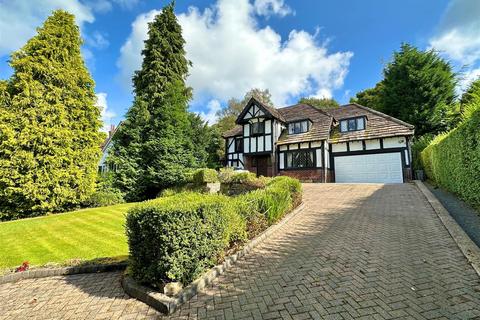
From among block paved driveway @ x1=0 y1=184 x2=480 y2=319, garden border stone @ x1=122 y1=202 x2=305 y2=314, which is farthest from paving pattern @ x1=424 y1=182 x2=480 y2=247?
garden border stone @ x1=122 y1=202 x2=305 y2=314

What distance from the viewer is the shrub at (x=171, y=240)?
346cm

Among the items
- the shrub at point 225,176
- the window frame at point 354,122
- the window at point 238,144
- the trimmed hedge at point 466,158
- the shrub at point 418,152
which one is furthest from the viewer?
the window at point 238,144

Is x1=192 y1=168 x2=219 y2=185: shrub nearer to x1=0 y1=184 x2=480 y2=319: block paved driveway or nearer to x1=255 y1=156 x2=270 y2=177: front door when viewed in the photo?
x1=255 y1=156 x2=270 y2=177: front door

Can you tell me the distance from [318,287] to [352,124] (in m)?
20.7

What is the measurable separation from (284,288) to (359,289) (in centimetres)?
108

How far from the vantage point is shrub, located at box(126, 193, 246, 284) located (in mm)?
3465

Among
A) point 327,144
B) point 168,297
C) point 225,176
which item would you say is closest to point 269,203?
point 168,297

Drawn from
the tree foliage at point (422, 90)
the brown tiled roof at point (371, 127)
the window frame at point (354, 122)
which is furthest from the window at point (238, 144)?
the tree foliage at point (422, 90)

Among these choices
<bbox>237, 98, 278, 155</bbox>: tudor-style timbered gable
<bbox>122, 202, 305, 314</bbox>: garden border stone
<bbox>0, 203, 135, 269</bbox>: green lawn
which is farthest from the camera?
<bbox>237, 98, 278, 155</bbox>: tudor-style timbered gable

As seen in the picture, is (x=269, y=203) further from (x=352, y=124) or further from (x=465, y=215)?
(x=352, y=124)

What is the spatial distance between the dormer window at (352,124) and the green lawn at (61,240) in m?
19.9

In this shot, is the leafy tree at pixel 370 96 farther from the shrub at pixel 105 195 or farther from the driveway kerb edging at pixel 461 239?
the shrub at pixel 105 195

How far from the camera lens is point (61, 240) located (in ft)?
23.0

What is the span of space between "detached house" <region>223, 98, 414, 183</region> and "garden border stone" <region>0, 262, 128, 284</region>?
18.6 meters
